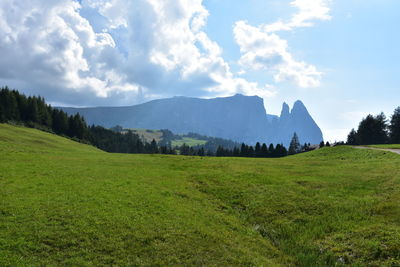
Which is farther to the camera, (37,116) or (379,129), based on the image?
(379,129)

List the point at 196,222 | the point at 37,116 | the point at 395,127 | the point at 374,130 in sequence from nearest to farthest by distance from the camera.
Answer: the point at 196,222 → the point at 37,116 → the point at 395,127 → the point at 374,130

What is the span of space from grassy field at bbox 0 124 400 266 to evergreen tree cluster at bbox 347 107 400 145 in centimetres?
12634

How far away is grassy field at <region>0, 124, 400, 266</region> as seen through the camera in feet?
38.0

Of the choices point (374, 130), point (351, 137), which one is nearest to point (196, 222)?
point (374, 130)

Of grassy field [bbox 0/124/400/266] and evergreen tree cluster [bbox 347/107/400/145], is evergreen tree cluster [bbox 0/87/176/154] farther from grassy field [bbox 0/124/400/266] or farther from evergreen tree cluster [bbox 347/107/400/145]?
evergreen tree cluster [bbox 347/107/400/145]

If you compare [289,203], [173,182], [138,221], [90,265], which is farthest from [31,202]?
[289,203]

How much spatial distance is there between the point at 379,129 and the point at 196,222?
148715mm

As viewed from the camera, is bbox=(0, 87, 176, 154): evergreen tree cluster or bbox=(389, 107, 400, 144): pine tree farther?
bbox=(389, 107, 400, 144): pine tree

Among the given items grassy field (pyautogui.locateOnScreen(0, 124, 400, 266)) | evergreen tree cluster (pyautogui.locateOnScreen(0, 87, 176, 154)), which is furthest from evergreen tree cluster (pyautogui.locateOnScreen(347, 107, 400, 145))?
evergreen tree cluster (pyautogui.locateOnScreen(0, 87, 176, 154))

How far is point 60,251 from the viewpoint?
11.3m

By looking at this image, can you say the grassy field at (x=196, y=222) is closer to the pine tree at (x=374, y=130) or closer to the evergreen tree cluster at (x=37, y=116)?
the evergreen tree cluster at (x=37, y=116)

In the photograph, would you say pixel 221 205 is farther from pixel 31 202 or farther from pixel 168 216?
pixel 31 202

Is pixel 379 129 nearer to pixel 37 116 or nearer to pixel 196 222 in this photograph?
pixel 196 222

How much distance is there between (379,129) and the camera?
409 ft
